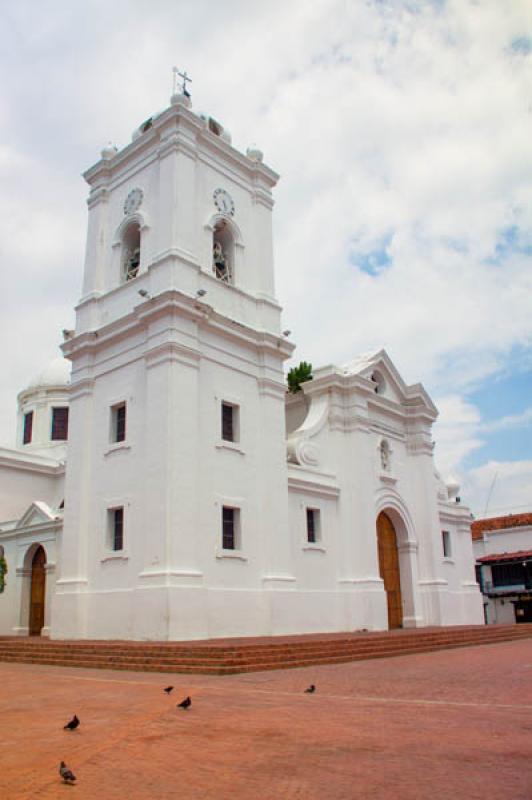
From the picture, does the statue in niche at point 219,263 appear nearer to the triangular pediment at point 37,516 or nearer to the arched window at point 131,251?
the arched window at point 131,251

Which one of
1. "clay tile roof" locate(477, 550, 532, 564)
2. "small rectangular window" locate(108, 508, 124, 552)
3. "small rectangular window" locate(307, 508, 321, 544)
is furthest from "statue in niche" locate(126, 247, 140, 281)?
"clay tile roof" locate(477, 550, 532, 564)

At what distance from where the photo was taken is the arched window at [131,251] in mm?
21469

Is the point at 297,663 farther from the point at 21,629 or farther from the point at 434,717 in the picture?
the point at 21,629

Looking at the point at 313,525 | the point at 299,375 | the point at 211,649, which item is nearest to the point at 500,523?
the point at 299,375

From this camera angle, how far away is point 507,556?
41531mm

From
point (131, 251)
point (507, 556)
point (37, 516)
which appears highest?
point (131, 251)

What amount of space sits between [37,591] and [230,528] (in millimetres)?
8522

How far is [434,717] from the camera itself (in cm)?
728

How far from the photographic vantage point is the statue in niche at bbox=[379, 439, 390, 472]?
25.5 m

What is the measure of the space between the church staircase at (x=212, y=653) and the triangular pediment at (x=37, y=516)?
18.3 ft

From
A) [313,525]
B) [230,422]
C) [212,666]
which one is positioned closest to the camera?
[212,666]

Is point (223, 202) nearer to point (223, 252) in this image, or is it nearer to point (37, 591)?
point (223, 252)

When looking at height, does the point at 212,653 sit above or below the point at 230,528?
below

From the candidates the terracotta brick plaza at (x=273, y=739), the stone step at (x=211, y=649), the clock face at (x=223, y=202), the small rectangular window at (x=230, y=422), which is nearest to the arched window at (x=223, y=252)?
the clock face at (x=223, y=202)
